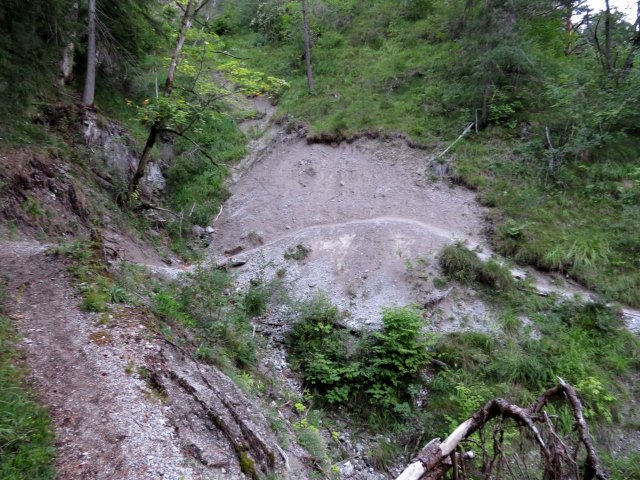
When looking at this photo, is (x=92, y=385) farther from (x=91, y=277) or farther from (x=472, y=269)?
(x=472, y=269)

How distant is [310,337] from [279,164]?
8941 mm

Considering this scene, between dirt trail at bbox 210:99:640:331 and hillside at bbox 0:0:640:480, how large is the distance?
88 mm

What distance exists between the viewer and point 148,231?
1283cm

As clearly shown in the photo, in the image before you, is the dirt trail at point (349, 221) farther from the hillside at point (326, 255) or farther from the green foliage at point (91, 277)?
the green foliage at point (91, 277)

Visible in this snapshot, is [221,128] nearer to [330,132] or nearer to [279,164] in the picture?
[279,164]

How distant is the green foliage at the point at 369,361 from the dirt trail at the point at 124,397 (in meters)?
2.96

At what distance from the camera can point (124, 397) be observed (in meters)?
4.66

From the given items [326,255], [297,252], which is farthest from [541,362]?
[297,252]

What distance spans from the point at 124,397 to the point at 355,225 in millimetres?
9721

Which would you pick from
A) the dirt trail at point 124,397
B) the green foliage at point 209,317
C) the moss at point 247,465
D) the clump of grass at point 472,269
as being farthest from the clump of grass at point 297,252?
the moss at point 247,465

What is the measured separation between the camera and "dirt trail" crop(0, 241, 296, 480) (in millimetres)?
4031

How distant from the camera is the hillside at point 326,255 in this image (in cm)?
483

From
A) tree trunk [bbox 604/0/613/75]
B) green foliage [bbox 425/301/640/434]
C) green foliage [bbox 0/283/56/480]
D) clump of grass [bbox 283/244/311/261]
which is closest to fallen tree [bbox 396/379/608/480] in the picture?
green foliage [bbox 0/283/56/480]

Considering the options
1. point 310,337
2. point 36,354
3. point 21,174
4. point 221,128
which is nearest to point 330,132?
point 221,128
